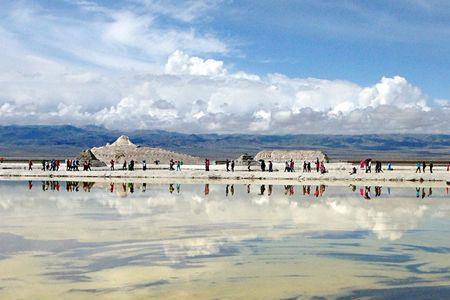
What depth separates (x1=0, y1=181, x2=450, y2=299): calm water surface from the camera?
40.9ft

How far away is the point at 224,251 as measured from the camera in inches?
643

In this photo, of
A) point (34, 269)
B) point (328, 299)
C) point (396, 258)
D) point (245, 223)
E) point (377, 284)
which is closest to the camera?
point (328, 299)

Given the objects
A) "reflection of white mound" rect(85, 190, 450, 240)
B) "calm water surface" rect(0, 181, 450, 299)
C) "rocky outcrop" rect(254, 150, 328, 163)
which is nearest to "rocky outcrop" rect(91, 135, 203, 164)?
"rocky outcrop" rect(254, 150, 328, 163)

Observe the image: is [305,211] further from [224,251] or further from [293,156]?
[293,156]

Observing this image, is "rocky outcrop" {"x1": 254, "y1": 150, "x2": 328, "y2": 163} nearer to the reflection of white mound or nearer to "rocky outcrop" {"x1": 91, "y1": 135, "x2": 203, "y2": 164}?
"rocky outcrop" {"x1": 91, "y1": 135, "x2": 203, "y2": 164}

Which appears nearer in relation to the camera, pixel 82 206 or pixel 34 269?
pixel 34 269

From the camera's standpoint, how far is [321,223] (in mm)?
22062

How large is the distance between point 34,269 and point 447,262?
A: 9876mm

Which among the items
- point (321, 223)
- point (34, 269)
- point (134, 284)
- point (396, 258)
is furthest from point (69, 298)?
point (321, 223)

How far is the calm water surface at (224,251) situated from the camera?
40.9 feet

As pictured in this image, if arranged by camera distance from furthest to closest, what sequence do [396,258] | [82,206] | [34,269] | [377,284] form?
1. [82,206]
2. [396,258]
3. [34,269]
4. [377,284]

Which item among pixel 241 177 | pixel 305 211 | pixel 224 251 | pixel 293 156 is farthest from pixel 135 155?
pixel 224 251

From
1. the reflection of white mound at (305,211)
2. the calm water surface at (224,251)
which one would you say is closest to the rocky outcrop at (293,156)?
the reflection of white mound at (305,211)

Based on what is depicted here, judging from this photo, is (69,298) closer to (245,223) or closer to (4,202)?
(245,223)
